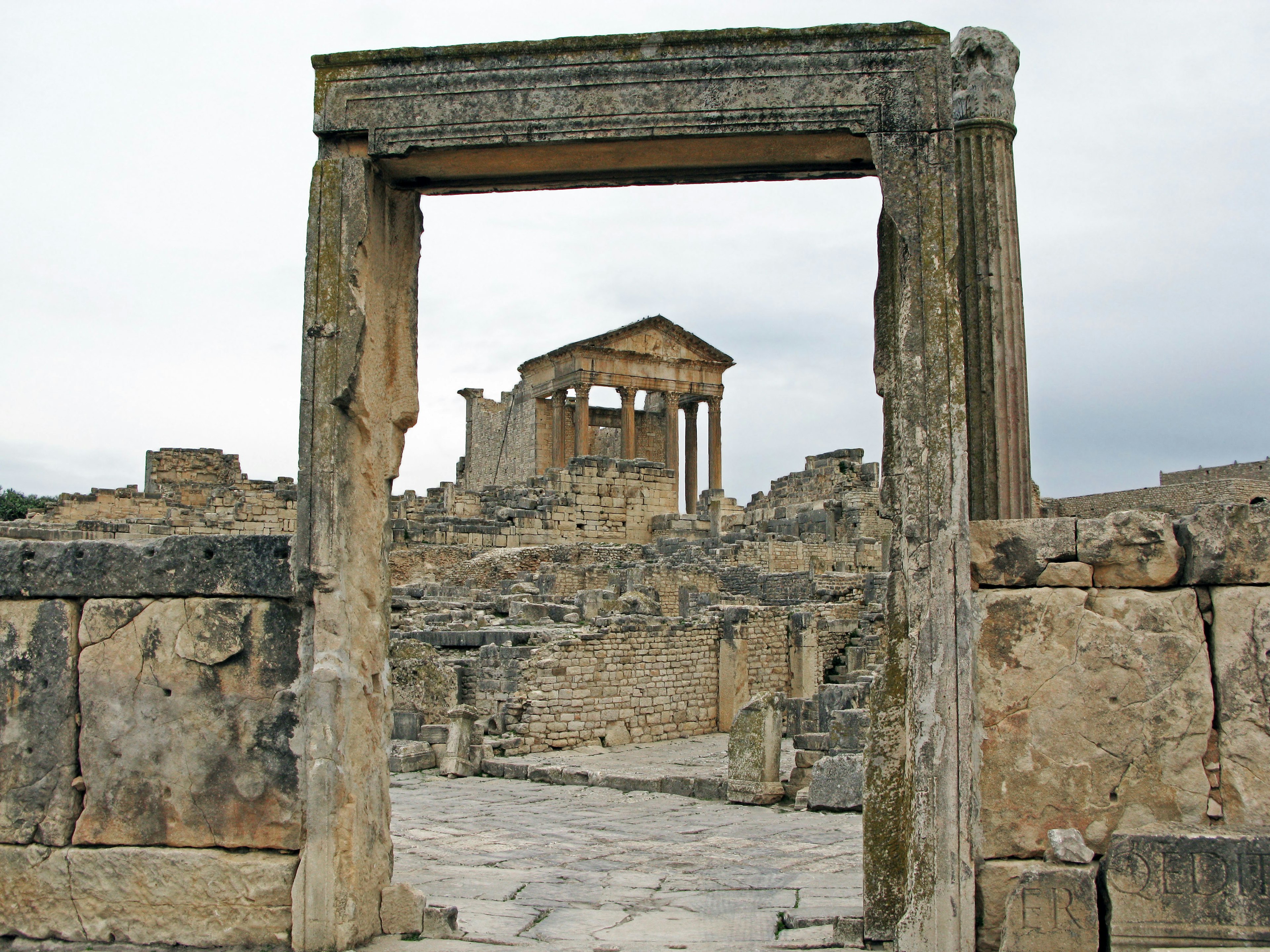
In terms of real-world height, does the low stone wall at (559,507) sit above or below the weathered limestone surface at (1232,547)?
above

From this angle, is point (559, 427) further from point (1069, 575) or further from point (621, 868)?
point (1069, 575)

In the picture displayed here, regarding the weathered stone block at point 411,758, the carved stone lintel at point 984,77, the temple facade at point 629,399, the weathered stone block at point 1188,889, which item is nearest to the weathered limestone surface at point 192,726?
the weathered stone block at point 1188,889

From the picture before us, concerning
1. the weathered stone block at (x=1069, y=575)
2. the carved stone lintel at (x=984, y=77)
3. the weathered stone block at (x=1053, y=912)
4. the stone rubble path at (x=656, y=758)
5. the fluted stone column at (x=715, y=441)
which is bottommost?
the stone rubble path at (x=656, y=758)

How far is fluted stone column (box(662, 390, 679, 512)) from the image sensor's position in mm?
35000

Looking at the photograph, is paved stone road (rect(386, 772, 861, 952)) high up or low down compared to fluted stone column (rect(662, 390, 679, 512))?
Result: down

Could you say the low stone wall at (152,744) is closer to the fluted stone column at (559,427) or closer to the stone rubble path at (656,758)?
the stone rubble path at (656,758)

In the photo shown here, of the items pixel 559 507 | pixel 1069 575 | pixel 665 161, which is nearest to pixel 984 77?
pixel 665 161

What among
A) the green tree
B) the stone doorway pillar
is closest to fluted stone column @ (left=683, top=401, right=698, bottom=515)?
the green tree

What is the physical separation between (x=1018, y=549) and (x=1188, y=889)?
1.23m

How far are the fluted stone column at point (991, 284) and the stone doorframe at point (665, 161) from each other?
192 mm

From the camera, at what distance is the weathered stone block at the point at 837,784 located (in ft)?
28.1

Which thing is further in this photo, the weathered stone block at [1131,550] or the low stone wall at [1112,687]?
the weathered stone block at [1131,550]

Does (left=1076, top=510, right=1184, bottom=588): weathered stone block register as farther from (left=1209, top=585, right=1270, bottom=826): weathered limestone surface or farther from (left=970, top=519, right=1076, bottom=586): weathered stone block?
(left=1209, top=585, right=1270, bottom=826): weathered limestone surface

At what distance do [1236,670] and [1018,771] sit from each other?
82 centimetres
